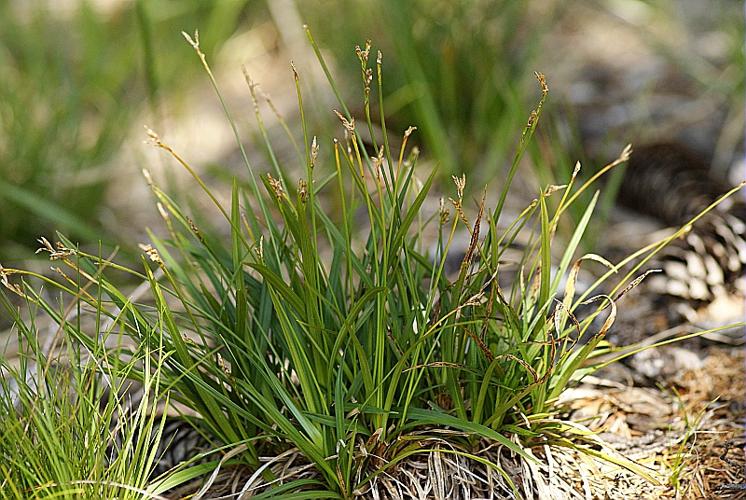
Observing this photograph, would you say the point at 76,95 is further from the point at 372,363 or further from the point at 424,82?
the point at 372,363

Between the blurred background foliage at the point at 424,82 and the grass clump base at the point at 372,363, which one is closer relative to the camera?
the grass clump base at the point at 372,363

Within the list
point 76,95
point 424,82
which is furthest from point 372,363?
point 76,95

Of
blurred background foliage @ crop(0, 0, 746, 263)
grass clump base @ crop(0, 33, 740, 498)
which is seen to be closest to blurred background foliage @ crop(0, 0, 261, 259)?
blurred background foliage @ crop(0, 0, 746, 263)

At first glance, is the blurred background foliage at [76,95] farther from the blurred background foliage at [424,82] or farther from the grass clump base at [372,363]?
the grass clump base at [372,363]

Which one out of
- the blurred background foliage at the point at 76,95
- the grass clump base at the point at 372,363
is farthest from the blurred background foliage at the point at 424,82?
the grass clump base at the point at 372,363

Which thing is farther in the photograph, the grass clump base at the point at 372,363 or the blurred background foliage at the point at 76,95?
the blurred background foliage at the point at 76,95

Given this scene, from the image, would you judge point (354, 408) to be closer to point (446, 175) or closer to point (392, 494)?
point (392, 494)

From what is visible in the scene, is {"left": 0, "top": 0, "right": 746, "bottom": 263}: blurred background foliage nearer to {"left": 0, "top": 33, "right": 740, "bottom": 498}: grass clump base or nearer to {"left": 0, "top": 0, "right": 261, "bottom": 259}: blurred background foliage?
{"left": 0, "top": 0, "right": 261, "bottom": 259}: blurred background foliage

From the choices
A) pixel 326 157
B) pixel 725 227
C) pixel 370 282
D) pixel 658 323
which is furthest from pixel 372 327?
pixel 326 157
